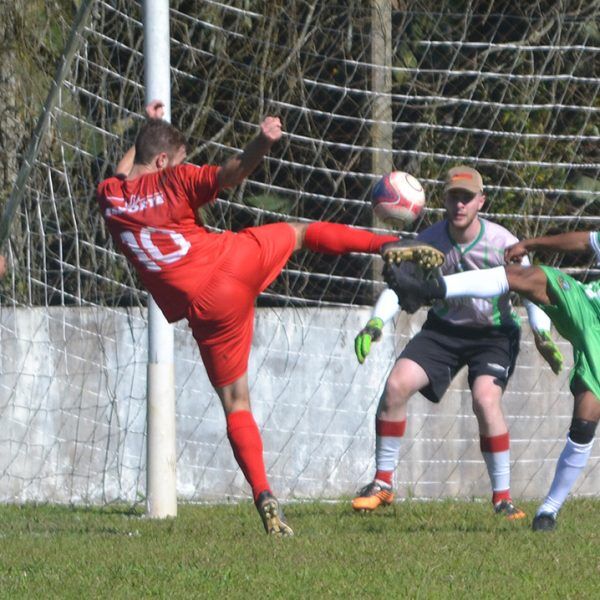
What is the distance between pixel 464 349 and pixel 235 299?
1.72m

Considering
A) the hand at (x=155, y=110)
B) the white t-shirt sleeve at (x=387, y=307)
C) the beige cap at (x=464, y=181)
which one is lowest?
the white t-shirt sleeve at (x=387, y=307)

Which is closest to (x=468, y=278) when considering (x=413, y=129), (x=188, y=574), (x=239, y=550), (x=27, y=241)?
(x=239, y=550)

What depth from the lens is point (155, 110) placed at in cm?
728

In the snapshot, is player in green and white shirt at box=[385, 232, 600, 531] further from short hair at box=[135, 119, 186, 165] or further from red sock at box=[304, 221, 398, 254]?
short hair at box=[135, 119, 186, 165]

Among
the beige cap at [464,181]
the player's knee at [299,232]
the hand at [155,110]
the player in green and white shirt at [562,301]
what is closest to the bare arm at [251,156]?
the player's knee at [299,232]

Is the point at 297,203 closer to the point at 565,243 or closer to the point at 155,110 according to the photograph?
the point at 155,110


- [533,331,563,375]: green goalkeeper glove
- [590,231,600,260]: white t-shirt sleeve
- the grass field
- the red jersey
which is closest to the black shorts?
[533,331,563,375]: green goalkeeper glove

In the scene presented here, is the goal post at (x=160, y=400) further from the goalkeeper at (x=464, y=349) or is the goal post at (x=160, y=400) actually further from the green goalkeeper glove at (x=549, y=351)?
the green goalkeeper glove at (x=549, y=351)

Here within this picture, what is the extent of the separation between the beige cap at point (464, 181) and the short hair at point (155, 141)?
1.61 metres

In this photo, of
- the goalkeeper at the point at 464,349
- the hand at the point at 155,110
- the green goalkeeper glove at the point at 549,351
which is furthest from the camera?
the goalkeeper at the point at 464,349

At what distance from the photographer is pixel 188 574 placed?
5473mm

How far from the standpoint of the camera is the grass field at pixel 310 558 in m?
5.19

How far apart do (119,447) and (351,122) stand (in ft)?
8.57

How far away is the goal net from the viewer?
9.06 meters
